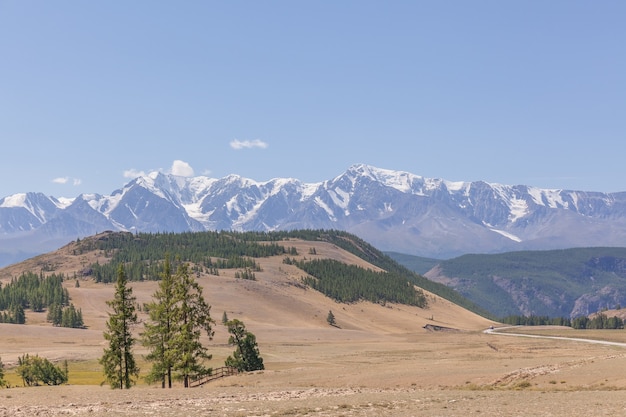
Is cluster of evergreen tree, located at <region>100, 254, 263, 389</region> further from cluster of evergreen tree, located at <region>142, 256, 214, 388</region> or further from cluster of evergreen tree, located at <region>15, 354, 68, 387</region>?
cluster of evergreen tree, located at <region>15, 354, 68, 387</region>

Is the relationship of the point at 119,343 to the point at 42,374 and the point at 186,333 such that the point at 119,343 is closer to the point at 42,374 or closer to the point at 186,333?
the point at 186,333

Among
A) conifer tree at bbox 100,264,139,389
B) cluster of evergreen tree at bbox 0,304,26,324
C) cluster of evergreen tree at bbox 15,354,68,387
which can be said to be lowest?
cluster of evergreen tree at bbox 15,354,68,387

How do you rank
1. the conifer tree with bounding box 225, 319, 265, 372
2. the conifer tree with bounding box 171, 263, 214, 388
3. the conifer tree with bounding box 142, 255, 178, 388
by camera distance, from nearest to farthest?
the conifer tree with bounding box 171, 263, 214, 388 → the conifer tree with bounding box 142, 255, 178, 388 → the conifer tree with bounding box 225, 319, 265, 372

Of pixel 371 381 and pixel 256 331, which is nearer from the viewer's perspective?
pixel 371 381

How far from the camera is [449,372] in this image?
6091 cm

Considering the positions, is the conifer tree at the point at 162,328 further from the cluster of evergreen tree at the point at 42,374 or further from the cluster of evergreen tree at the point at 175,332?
the cluster of evergreen tree at the point at 42,374

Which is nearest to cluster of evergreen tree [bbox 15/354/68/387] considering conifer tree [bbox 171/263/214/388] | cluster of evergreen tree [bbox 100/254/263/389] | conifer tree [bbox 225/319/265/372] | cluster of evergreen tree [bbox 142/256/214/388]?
cluster of evergreen tree [bbox 100/254/263/389]

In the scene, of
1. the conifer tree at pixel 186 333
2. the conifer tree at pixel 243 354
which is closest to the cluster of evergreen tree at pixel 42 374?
the conifer tree at pixel 243 354

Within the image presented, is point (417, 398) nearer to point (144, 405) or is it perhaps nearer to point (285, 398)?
point (285, 398)

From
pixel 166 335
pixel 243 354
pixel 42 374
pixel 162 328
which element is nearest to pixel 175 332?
pixel 166 335

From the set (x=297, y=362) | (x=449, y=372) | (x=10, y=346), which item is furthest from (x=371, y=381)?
(x=10, y=346)

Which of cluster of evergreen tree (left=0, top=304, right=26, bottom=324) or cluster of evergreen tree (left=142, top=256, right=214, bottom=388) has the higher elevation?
cluster of evergreen tree (left=142, top=256, right=214, bottom=388)

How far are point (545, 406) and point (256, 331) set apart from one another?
147m

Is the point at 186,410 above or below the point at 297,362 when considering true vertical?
above
